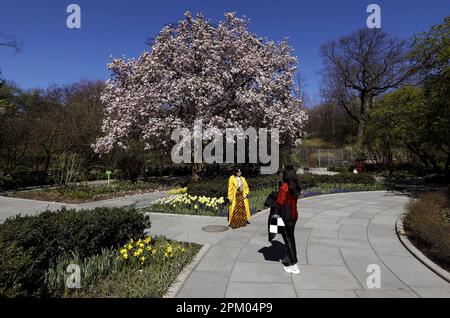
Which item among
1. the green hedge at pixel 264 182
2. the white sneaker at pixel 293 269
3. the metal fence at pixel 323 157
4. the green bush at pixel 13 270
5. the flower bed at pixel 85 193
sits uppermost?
the metal fence at pixel 323 157

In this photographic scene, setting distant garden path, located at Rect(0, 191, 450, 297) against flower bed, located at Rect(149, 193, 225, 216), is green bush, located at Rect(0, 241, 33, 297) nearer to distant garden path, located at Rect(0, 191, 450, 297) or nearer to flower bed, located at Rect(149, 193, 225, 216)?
distant garden path, located at Rect(0, 191, 450, 297)

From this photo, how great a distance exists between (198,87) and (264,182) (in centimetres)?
575

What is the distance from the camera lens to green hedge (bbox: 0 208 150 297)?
3.67 m

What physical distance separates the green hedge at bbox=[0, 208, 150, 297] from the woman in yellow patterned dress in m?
2.51

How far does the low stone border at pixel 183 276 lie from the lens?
445cm

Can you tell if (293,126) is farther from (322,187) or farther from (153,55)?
(153,55)

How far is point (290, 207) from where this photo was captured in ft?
17.4

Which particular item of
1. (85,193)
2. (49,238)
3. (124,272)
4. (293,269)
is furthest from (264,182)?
(49,238)

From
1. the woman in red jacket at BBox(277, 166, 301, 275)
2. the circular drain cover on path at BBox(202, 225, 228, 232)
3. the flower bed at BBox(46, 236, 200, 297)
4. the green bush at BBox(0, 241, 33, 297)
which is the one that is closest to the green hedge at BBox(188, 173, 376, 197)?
the circular drain cover on path at BBox(202, 225, 228, 232)

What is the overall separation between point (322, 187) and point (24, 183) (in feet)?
59.8

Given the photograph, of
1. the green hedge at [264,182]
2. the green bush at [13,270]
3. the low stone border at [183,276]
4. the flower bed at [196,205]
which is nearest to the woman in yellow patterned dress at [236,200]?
the flower bed at [196,205]

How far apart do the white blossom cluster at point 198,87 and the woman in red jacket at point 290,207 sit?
1017cm

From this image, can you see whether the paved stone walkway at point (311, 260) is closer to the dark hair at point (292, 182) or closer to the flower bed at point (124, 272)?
the flower bed at point (124, 272)
